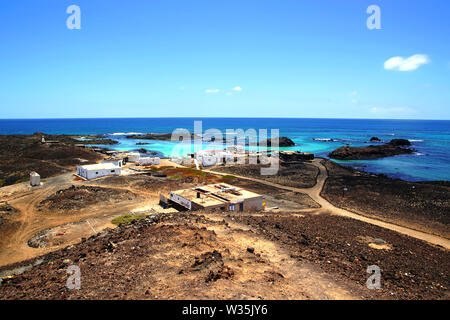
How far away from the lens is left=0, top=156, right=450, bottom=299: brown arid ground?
14.8 metres

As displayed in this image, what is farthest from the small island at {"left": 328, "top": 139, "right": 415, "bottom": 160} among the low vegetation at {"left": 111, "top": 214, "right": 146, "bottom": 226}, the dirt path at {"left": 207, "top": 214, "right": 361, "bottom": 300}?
the dirt path at {"left": 207, "top": 214, "right": 361, "bottom": 300}

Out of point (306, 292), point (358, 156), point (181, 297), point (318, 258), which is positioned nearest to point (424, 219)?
point (318, 258)

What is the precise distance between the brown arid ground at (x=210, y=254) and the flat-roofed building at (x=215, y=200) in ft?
8.17

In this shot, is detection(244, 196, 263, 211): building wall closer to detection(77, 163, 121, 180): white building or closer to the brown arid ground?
the brown arid ground

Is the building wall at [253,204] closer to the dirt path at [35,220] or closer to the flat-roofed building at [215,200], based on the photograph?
the flat-roofed building at [215,200]

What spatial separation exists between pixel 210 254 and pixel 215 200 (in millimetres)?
16769

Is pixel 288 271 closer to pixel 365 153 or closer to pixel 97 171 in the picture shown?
pixel 97 171

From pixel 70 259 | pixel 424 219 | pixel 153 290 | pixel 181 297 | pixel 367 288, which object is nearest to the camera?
pixel 181 297

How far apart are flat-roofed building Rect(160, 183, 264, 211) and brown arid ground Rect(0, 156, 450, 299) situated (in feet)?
8.17

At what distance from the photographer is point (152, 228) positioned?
23656 mm

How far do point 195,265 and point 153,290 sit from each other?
3236mm

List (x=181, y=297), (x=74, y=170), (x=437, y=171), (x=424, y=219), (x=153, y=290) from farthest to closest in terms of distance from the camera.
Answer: (x=437, y=171) < (x=74, y=170) < (x=424, y=219) < (x=153, y=290) < (x=181, y=297)

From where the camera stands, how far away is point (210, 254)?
18.0m

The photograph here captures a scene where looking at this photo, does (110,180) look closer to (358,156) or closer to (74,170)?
(74,170)
